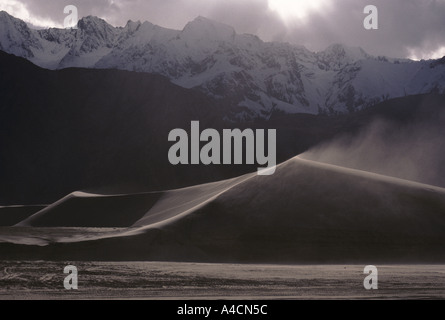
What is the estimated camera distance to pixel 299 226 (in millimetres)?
55406

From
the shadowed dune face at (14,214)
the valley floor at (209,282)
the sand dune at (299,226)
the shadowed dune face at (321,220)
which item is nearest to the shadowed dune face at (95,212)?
the shadowed dune face at (14,214)

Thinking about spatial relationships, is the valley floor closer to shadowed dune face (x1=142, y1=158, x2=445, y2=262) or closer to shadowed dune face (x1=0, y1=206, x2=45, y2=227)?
shadowed dune face (x1=142, y1=158, x2=445, y2=262)

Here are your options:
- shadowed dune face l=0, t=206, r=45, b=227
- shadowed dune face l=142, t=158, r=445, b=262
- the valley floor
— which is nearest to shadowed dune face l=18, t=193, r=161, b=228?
shadowed dune face l=0, t=206, r=45, b=227

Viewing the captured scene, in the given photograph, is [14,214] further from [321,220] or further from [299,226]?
[321,220]

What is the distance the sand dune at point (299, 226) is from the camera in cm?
5131

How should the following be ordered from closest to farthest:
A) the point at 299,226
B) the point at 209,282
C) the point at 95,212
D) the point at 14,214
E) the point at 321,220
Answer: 1. the point at 209,282
2. the point at 299,226
3. the point at 321,220
4. the point at 95,212
5. the point at 14,214

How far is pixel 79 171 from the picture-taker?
159m

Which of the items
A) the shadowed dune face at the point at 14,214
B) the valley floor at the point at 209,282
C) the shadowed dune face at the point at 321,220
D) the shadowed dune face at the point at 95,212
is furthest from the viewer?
the shadowed dune face at the point at 14,214

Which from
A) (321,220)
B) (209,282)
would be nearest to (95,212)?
(321,220)

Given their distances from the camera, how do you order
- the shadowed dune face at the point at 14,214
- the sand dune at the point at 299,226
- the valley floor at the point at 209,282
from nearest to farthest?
1. the valley floor at the point at 209,282
2. the sand dune at the point at 299,226
3. the shadowed dune face at the point at 14,214

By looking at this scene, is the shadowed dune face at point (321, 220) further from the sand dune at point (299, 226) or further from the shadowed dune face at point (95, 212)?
the shadowed dune face at point (95, 212)

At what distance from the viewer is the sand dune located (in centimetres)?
5131

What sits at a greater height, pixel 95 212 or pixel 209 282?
pixel 95 212
